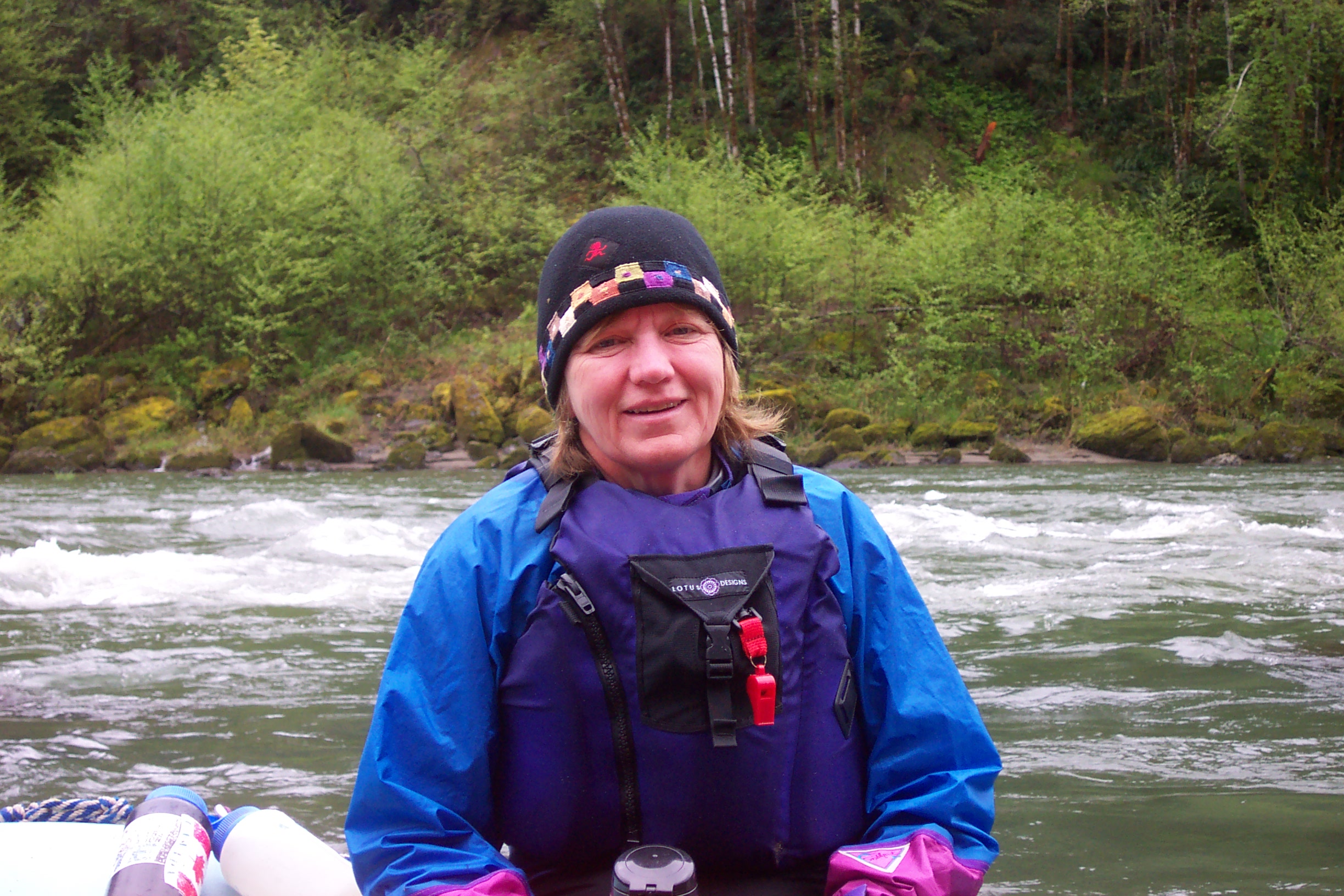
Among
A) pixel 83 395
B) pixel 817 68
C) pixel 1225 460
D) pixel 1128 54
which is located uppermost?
pixel 817 68

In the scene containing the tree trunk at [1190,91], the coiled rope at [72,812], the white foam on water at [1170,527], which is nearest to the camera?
the coiled rope at [72,812]

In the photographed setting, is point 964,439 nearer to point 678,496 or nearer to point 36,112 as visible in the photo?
point 678,496

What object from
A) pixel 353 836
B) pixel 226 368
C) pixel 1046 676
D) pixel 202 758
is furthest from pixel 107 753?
pixel 226 368

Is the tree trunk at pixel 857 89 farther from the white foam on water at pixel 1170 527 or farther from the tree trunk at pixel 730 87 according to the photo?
the white foam on water at pixel 1170 527

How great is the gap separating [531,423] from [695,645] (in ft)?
60.7

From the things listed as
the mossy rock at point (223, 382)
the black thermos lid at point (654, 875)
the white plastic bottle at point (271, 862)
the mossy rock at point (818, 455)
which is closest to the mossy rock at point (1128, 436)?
the mossy rock at point (818, 455)

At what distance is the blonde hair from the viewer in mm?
1847

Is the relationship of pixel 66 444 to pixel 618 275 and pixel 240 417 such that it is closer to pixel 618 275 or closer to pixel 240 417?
pixel 240 417

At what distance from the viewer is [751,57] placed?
26.9m

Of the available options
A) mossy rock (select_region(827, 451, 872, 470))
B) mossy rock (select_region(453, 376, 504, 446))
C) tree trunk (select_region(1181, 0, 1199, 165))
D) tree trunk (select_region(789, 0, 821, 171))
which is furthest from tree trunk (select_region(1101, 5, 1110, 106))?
mossy rock (select_region(453, 376, 504, 446))

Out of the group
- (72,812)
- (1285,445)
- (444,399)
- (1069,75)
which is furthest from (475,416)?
(72,812)

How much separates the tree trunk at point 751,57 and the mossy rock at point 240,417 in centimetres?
1304

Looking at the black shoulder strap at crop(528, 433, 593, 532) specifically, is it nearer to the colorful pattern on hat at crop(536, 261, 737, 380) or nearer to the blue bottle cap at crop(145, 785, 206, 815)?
the colorful pattern on hat at crop(536, 261, 737, 380)

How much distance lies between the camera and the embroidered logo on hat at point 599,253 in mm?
1810
